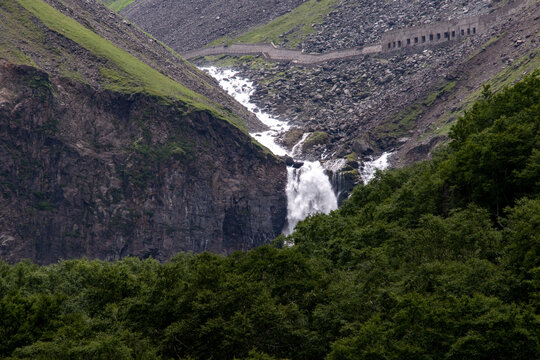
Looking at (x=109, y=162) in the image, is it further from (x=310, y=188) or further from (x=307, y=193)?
(x=310, y=188)

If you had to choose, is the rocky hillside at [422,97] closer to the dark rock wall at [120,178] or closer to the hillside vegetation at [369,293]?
the dark rock wall at [120,178]

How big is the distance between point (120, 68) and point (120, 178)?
35.5 metres

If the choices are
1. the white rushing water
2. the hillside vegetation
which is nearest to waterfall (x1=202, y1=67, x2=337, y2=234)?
the white rushing water

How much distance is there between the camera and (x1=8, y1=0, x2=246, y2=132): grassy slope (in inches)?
6181

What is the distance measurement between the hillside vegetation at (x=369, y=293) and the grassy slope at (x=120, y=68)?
88.1 meters

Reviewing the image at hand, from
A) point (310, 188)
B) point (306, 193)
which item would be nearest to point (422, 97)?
point (310, 188)

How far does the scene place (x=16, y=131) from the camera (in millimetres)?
135125

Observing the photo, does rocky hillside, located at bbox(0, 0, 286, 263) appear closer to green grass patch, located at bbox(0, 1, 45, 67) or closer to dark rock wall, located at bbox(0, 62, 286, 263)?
dark rock wall, located at bbox(0, 62, 286, 263)

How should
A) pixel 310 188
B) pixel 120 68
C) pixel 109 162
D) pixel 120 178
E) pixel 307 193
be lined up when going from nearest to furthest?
1. pixel 120 178
2. pixel 109 162
3. pixel 307 193
4. pixel 310 188
5. pixel 120 68

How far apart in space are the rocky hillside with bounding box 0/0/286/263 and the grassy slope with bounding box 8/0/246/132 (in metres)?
0.54

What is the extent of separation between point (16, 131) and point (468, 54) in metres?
122

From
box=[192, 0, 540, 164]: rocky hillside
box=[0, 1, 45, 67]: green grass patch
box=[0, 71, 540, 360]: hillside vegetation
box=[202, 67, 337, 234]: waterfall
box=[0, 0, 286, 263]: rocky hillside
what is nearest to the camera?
box=[0, 71, 540, 360]: hillside vegetation

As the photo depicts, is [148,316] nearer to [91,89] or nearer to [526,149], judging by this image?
[526,149]

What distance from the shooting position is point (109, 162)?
470 ft
